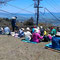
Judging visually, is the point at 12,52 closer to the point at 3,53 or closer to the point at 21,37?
the point at 3,53

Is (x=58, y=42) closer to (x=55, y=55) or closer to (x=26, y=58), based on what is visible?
(x=55, y=55)

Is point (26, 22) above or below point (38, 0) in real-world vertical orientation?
below

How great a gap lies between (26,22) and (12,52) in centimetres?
1665

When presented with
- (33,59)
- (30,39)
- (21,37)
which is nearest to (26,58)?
(33,59)

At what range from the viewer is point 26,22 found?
2347 centimetres

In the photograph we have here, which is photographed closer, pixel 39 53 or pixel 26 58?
pixel 26 58

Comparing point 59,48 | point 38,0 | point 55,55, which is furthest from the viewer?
point 38,0

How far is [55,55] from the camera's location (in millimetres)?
6562

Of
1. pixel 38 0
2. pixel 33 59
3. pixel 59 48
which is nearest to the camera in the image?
pixel 33 59

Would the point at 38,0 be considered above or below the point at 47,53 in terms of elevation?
above

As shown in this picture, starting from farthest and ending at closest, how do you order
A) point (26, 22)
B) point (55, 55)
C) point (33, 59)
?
point (26, 22)
point (55, 55)
point (33, 59)

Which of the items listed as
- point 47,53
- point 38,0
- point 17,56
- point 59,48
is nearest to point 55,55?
point 47,53

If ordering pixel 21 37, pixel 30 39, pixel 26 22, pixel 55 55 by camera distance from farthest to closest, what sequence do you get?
1. pixel 26 22
2. pixel 21 37
3. pixel 30 39
4. pixel 55 55

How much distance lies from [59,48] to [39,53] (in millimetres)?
1143
